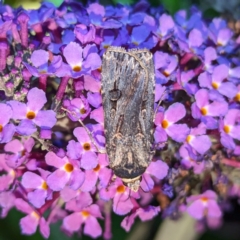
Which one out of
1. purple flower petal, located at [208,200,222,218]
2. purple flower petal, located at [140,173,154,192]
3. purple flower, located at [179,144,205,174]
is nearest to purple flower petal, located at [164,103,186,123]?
purple flower, located at [179,144,205,174]

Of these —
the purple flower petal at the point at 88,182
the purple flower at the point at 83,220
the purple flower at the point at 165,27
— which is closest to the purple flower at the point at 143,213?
the purple flower at the point at 83,220

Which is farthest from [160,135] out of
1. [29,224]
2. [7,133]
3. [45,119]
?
[29,224]

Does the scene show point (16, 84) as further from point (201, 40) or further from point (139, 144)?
point (201, 40)

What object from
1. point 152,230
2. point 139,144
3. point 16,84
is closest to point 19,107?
point 16,84

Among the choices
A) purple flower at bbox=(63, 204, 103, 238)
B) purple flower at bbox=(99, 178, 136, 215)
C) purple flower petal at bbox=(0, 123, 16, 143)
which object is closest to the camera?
purple flower petal at bbox=(0, 123, 16, 143)

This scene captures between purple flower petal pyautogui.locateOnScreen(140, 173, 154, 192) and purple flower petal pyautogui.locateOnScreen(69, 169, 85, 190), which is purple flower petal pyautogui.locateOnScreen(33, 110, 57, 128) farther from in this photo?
purple flower petal pyautogui.locateOnScreen(140, 173, 154, 192)

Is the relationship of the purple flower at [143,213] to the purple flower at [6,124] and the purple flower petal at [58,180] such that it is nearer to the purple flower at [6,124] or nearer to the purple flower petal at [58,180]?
the purple flower petal at [58,180]

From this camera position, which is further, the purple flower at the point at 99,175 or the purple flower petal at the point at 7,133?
the purple flower at the point at 99,175

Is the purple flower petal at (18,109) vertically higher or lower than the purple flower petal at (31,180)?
higher
